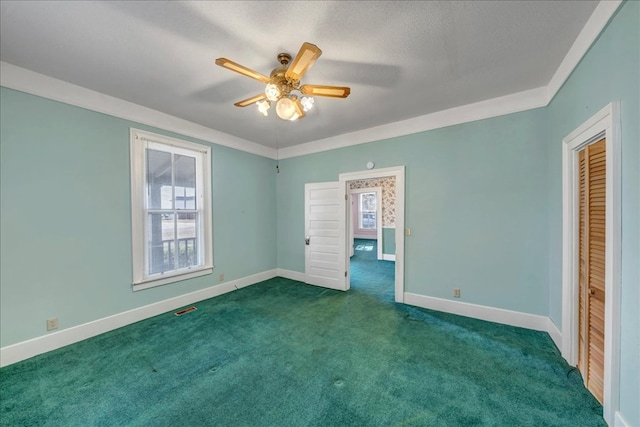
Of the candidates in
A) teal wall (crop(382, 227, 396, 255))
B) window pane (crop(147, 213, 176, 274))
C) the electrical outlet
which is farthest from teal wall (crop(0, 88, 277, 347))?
teal wall (crop(382, 227, 396, 255))

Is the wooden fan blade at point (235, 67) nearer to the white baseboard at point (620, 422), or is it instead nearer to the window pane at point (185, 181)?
the window pane at point (185, 181)

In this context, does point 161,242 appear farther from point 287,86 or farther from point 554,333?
point 554,333

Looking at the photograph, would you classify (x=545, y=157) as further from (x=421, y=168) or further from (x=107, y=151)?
(x=107, y=151)

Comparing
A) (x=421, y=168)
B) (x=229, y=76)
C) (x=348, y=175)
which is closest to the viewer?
(x=229, y=76)

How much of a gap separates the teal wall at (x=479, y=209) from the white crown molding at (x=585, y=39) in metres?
0.53

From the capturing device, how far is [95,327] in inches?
103

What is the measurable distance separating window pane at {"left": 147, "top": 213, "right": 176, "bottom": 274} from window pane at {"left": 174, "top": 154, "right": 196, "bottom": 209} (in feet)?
0.92

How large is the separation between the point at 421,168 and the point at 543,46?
165 centimetres

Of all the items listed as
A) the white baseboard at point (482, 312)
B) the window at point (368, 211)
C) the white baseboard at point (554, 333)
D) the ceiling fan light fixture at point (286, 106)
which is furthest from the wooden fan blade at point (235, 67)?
the window at point (368, 211)

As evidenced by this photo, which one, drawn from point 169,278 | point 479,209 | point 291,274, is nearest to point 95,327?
point 169,278

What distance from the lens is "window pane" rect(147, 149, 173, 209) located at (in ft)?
10.3

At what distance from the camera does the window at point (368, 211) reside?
9484mm

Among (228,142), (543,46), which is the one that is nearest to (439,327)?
(543,46)

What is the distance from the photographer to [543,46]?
75.2 inches
